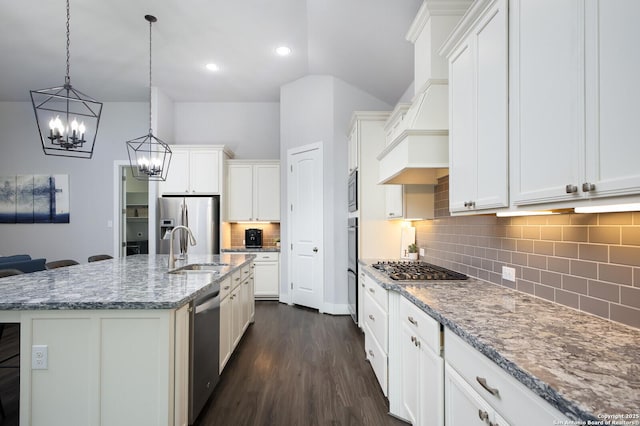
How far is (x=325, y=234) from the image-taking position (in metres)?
4.53

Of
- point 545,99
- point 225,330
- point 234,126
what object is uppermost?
point 234,126

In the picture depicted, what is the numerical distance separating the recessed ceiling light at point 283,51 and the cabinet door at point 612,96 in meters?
3.75

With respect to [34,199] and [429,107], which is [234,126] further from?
[429,107]

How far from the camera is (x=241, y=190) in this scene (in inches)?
221

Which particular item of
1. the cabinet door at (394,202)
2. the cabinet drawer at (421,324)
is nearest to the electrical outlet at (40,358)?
the cabinet drawer at (421,324)

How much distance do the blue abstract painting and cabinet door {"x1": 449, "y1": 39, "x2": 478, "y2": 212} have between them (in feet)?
22.3

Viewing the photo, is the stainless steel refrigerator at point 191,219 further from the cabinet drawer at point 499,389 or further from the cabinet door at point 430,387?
the cabinet drawer at point 499,389

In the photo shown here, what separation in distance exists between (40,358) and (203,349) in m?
0.82

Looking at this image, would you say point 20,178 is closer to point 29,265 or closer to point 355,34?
point 29,265

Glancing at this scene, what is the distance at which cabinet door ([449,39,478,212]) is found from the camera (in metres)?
1.68

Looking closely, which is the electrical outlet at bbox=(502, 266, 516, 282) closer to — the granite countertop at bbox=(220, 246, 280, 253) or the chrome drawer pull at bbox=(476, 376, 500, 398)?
the chrome drawer pull at bbox=(476, 376, 500, 398)

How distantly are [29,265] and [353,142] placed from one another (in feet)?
13.6

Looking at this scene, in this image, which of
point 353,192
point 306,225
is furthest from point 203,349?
point 306,225

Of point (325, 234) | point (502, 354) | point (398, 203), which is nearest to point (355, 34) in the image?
point (398, 203)
